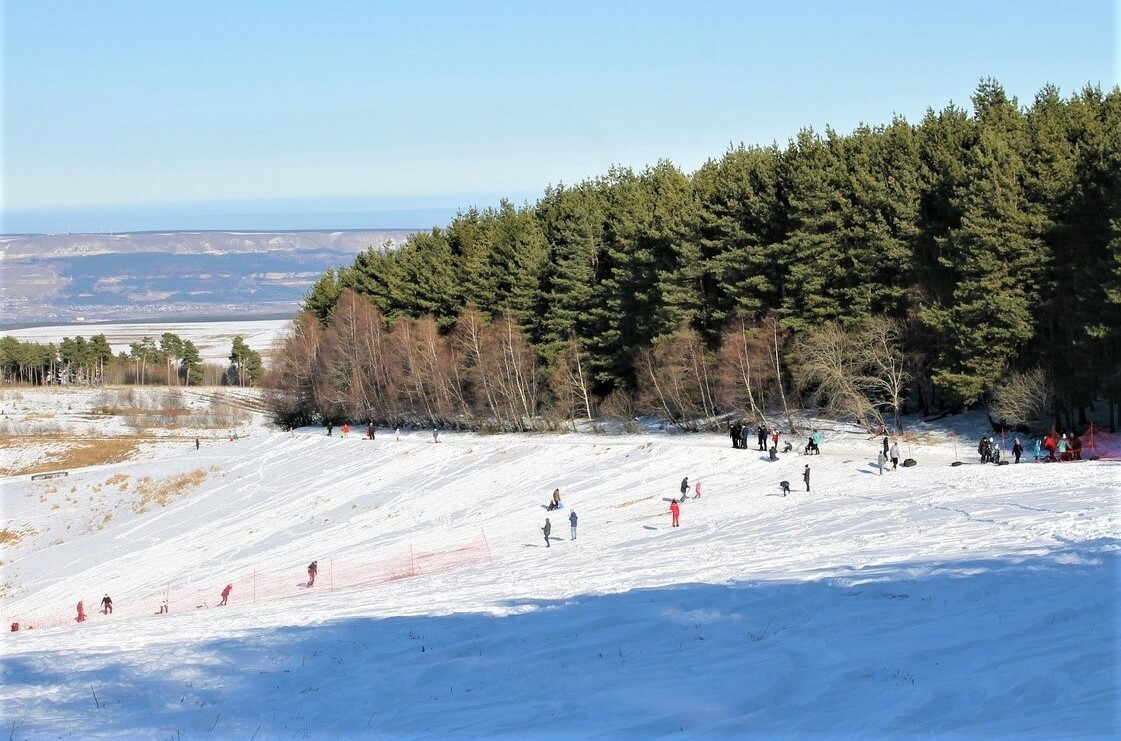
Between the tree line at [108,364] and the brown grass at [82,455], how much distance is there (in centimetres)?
6339

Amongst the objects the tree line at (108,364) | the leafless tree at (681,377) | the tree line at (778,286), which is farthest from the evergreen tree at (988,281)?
the tree line at (108,364)

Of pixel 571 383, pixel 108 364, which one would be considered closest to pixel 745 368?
pixel 571 383

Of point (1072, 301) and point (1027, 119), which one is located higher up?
point (1027, 119)

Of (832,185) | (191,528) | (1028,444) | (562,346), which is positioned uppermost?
Result: (832,185)

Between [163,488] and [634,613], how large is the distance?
4730 centimetres

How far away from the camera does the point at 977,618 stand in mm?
17703

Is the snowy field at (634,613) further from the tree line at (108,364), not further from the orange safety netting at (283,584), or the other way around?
the tree line at (108,364)

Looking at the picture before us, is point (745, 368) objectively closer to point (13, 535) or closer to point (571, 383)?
point (571, 383)

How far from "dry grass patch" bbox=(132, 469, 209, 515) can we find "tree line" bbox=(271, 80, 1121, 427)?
1363cm

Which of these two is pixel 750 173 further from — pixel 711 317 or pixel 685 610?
pixel 685 610

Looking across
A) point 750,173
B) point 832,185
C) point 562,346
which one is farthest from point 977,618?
point 562,346

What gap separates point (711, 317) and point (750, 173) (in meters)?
8.12

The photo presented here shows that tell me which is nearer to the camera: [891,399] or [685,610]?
[685,610]

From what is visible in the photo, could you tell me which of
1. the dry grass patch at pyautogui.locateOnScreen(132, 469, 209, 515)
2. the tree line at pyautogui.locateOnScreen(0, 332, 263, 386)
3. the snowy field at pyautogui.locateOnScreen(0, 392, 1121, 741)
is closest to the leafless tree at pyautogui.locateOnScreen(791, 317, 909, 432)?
the snowy field at pyautogui.locateOnScreen(0, 392, 1121, 741)
